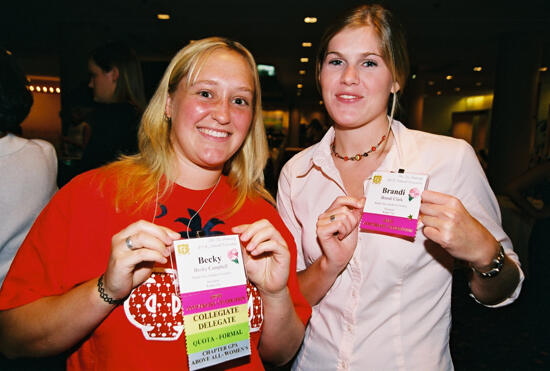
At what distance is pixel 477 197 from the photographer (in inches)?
56.2

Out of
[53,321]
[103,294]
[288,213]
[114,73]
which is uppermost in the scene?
[114,73]

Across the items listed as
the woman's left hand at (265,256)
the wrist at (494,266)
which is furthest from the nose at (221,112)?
the wrist at (494,266)

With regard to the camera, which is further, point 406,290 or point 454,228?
point 406,290

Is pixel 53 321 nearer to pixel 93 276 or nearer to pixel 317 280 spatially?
pixel 93 276

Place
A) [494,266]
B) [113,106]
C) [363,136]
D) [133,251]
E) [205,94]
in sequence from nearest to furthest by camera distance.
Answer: [133,251] → [494,266] → [205,94] → [363,136] → [113,106]

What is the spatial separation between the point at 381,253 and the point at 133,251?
902mm

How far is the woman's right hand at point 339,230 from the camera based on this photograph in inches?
54.3

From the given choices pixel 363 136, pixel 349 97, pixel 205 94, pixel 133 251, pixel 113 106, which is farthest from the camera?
pixel 113 106

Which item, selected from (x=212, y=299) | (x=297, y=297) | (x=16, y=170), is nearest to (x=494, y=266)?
(x=297, y=297)

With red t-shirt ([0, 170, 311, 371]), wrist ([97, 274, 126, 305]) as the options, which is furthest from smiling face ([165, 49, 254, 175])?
wrist ([97, 274, 126, 305])

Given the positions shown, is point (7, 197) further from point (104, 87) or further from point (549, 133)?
point (549, 133)

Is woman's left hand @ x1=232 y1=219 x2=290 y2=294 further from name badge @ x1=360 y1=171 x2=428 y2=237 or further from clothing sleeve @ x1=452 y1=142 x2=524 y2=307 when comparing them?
clothing sleeve @ x1=452 y1=142 x2=524 y2=307

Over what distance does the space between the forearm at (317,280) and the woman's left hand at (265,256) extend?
0.25 metres

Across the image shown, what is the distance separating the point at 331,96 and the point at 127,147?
4.88 ft
